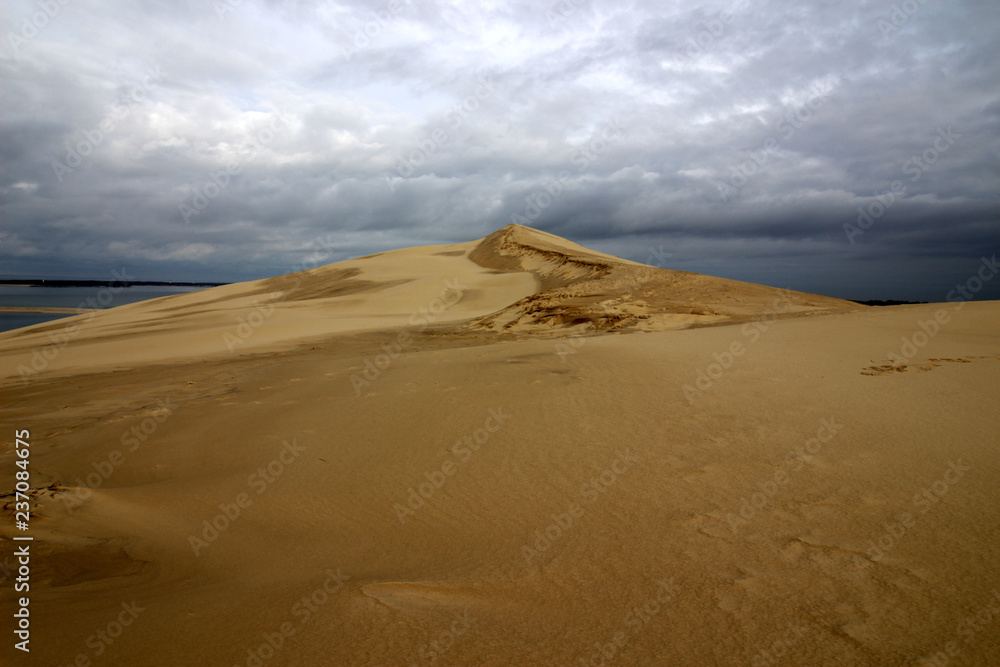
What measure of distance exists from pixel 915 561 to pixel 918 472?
103 centimetres

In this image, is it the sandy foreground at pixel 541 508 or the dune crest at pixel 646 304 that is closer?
the sandy foreground at pixel 541 508

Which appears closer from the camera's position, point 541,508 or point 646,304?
point 541,508

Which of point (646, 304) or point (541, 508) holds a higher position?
point (646, 304)

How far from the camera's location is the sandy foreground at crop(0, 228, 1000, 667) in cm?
201

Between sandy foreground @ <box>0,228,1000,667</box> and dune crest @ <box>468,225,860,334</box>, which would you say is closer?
sandy foreground @ <box>0,228,1000,667</box>

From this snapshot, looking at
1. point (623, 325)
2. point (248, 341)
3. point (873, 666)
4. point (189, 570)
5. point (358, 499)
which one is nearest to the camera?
point (873, 666)

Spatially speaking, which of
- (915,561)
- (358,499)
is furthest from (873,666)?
(358,499)

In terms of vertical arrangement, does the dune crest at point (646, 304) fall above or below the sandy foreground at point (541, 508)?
above

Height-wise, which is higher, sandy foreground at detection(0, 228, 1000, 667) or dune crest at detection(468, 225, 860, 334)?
dune crest at detection(468, 225, 860, 334)

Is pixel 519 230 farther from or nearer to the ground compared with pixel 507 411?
farther from the ground

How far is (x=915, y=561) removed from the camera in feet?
7.61

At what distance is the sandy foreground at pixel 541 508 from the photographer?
2.01 metres

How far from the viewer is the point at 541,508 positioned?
10.3ft

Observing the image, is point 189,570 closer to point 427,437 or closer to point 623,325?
point 427,437
